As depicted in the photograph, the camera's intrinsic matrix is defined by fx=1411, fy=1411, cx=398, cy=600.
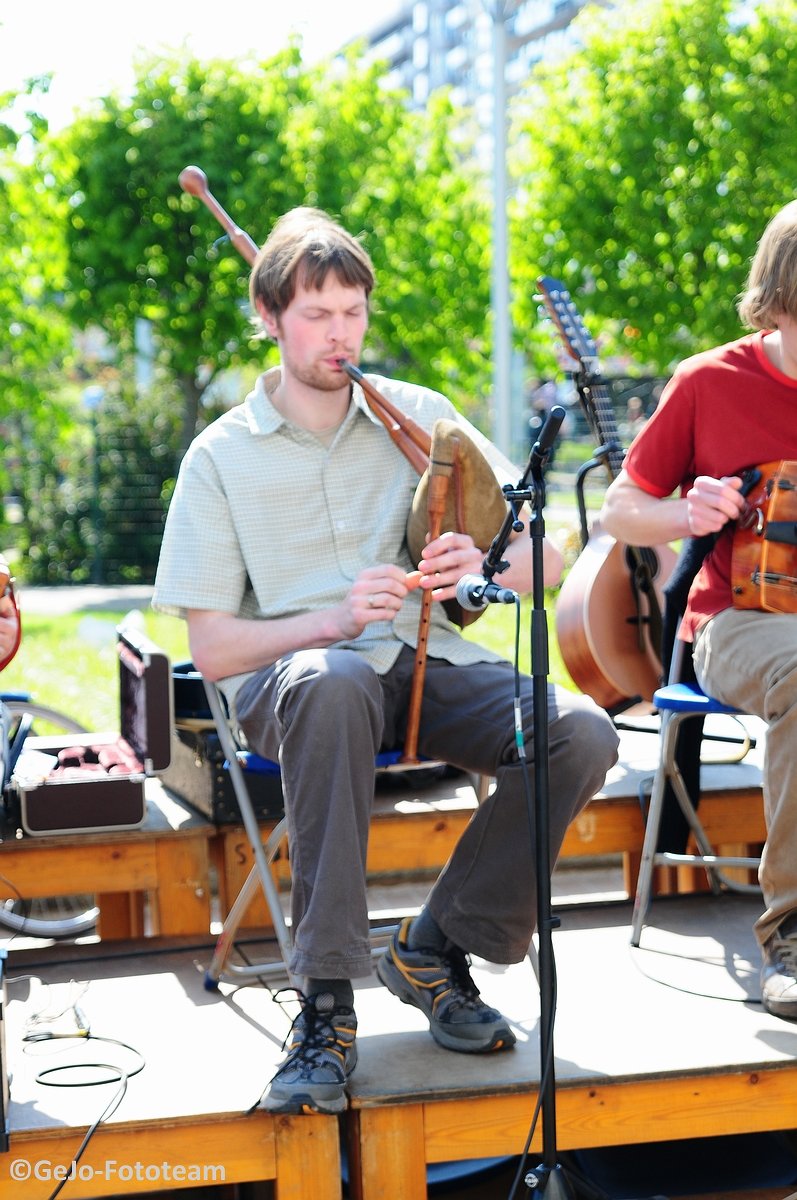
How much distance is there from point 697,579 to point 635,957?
747 millimetres

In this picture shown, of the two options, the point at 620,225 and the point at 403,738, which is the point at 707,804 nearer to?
the point at 403,738

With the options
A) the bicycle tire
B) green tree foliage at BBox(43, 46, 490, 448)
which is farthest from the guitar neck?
green tree foliage at BBox(43, 46, 490, 448)

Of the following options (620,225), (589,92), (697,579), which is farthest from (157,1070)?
(589,92)

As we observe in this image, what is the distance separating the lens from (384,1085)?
2164mm

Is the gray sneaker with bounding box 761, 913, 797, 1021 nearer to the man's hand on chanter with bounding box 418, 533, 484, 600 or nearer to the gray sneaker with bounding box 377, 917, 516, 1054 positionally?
the gray sneaker with bounding box 377, 917, 516, 1054

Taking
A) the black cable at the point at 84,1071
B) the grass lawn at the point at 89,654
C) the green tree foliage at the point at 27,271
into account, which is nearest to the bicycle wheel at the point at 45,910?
the grass lawn at the point at 89,654

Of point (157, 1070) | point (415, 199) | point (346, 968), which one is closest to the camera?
point (346, 968)

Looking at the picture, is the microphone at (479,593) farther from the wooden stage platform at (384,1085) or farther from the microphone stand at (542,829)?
the wooden stage platform at (384,1085)

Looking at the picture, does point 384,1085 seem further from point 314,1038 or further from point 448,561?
point 448,561

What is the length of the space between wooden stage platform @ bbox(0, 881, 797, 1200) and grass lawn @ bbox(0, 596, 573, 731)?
8.10ft

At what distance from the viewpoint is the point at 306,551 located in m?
2.64

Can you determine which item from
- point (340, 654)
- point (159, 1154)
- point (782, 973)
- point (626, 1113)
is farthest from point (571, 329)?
point (159, 1154)

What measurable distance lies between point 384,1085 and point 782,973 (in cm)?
72

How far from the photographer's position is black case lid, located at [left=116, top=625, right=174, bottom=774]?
280 centimetres
